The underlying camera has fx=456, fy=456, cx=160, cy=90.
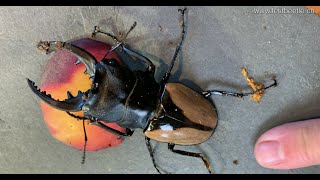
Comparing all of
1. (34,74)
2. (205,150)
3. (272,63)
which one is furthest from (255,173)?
(34,74)

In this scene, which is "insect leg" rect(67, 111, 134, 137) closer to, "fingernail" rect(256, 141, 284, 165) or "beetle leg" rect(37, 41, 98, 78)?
"beetle leg" rect(37, 41, 98, 78)

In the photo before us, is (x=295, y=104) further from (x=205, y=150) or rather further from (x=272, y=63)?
(x=205, y=150)

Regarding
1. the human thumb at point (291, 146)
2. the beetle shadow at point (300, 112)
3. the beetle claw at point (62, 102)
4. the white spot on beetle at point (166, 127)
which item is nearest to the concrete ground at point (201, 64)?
the beetle shadow at point (300, 112)

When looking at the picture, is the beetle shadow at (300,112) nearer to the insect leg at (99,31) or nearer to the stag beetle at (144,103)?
the stag beetle at (144,103)

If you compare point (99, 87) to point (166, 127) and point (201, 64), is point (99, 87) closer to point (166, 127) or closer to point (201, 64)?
point (166, 127)

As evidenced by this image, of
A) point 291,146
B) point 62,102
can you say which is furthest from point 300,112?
point 62,102

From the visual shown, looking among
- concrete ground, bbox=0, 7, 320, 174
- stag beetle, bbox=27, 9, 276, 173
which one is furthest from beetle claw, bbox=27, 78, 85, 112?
concrete ground, bbox=0, 7, 320, 174
